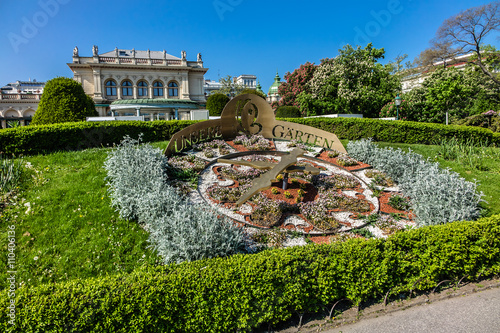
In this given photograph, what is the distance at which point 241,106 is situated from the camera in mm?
10477

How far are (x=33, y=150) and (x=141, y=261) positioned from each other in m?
7.98

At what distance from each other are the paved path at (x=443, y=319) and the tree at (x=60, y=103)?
52.4 feet

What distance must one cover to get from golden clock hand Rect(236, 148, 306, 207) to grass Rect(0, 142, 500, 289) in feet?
6.91

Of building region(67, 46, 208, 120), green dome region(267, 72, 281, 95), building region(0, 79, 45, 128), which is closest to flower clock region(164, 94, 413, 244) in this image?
building region(67, 46, 208, 120)

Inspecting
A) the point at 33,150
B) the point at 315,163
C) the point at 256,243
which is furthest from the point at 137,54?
the point at 256,243

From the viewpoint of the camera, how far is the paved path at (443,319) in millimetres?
3590

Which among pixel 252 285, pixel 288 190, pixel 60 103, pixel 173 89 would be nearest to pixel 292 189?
pixel 288 190

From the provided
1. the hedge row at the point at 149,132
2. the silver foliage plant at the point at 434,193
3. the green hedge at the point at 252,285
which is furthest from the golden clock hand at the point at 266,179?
the hedge row at the point at 149,132

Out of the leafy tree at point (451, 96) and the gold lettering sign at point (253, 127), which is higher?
the leafy tree at point (451, 96)

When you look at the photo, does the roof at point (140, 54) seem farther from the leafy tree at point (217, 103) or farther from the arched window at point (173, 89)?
the leafy tree at point (217, 103)

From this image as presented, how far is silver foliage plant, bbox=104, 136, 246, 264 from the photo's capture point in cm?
435

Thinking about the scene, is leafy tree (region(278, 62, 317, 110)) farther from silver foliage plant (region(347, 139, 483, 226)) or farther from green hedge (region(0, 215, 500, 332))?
green hedge (region(0, 215, 500, 332))

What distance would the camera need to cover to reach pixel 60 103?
566 inches

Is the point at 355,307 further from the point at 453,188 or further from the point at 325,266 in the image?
the point at 453,188
